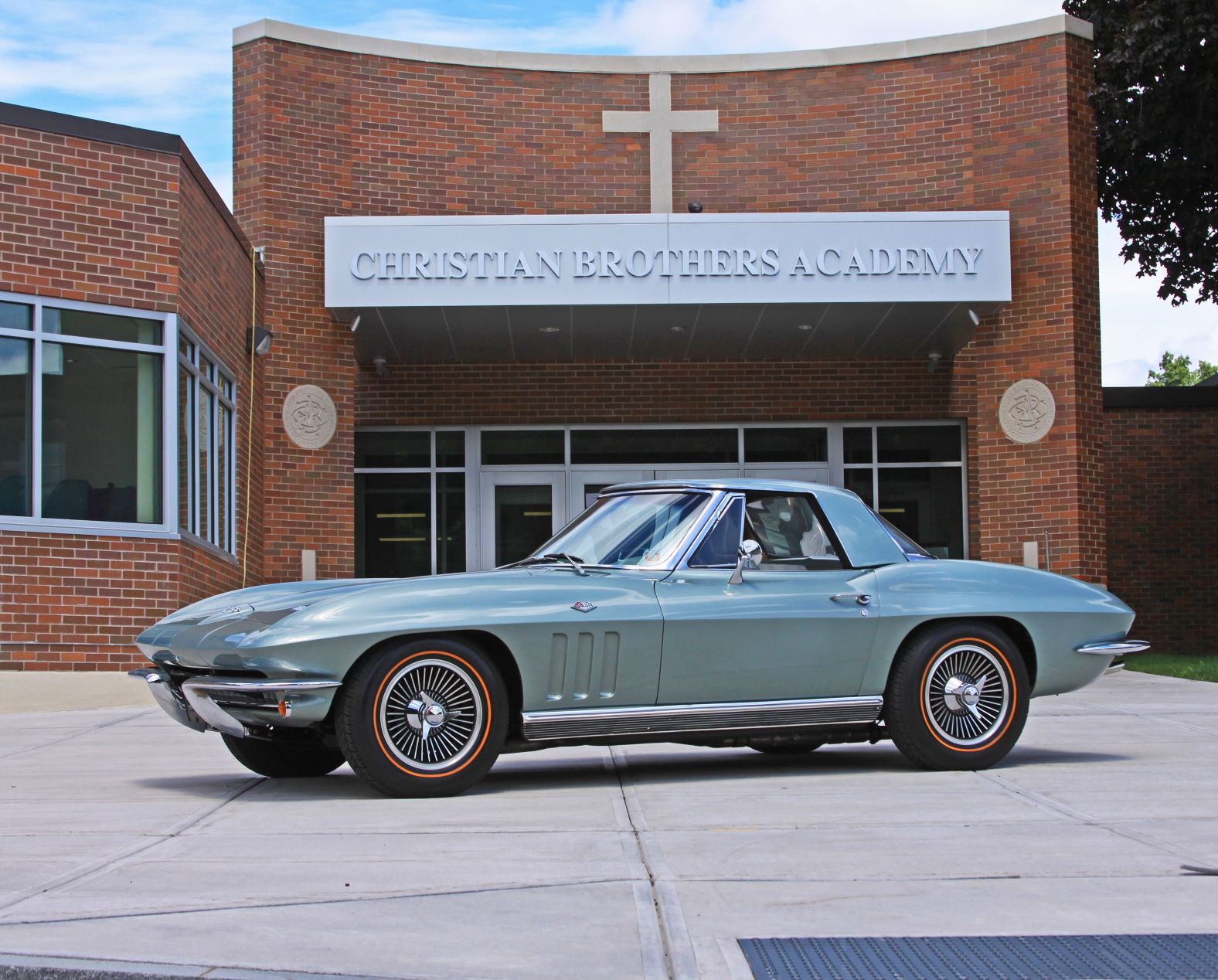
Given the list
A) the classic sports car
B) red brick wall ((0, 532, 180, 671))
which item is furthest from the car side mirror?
red brick wall ((0, 532, 180, 671))

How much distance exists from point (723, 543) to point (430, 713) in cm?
164

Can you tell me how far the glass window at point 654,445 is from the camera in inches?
866

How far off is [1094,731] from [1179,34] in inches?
625

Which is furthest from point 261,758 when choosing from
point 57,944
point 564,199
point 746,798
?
point 564,199

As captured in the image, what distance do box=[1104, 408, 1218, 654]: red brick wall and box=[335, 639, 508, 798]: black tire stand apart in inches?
740

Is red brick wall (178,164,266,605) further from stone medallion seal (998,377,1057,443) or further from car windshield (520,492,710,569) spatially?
stone medallion seal (998,377,1057,443)

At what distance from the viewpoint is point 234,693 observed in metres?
6.65

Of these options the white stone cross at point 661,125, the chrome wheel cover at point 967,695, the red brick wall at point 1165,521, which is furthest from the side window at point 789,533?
the red brick wall at point 1165,521

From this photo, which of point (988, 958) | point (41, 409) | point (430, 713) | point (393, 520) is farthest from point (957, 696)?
point (393, 520)

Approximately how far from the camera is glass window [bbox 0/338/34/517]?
1398 cm

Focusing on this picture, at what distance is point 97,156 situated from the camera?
14758 millimetres

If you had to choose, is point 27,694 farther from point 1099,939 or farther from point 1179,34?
point 1179,34

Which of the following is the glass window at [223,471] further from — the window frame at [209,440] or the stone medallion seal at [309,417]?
the stone medallion seal at [309,417]

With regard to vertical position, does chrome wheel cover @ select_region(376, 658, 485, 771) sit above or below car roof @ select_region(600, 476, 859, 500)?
below
